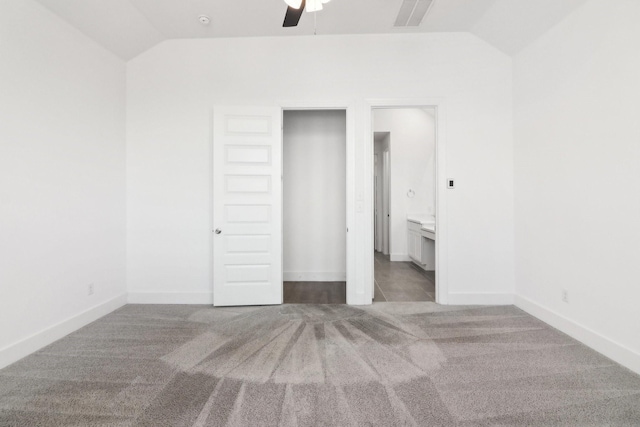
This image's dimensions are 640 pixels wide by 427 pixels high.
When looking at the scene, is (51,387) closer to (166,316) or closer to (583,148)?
(166,316)

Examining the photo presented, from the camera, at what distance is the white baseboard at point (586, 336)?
1.98 m

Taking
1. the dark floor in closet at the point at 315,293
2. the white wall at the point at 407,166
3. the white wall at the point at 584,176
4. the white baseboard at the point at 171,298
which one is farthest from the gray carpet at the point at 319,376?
the white wall at the point at 407,166

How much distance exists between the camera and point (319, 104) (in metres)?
3.27

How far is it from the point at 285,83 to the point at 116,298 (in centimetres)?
314

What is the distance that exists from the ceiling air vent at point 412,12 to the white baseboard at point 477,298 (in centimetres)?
308

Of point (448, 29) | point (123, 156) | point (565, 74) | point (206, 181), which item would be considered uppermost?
point (448, 29)

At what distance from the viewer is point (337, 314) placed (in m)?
2.95

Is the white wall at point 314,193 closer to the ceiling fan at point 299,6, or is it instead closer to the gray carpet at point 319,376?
the gray carpet at point 319,376

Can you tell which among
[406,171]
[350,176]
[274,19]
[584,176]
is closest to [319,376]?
[350,176]

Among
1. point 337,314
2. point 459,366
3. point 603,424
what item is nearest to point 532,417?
point 603,424

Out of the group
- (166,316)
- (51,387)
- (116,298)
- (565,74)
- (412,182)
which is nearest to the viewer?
(51,387)

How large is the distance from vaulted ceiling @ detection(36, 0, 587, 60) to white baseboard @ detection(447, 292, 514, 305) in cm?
278

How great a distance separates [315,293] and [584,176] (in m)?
2.99

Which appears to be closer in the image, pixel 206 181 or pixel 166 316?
pixel 166 316
